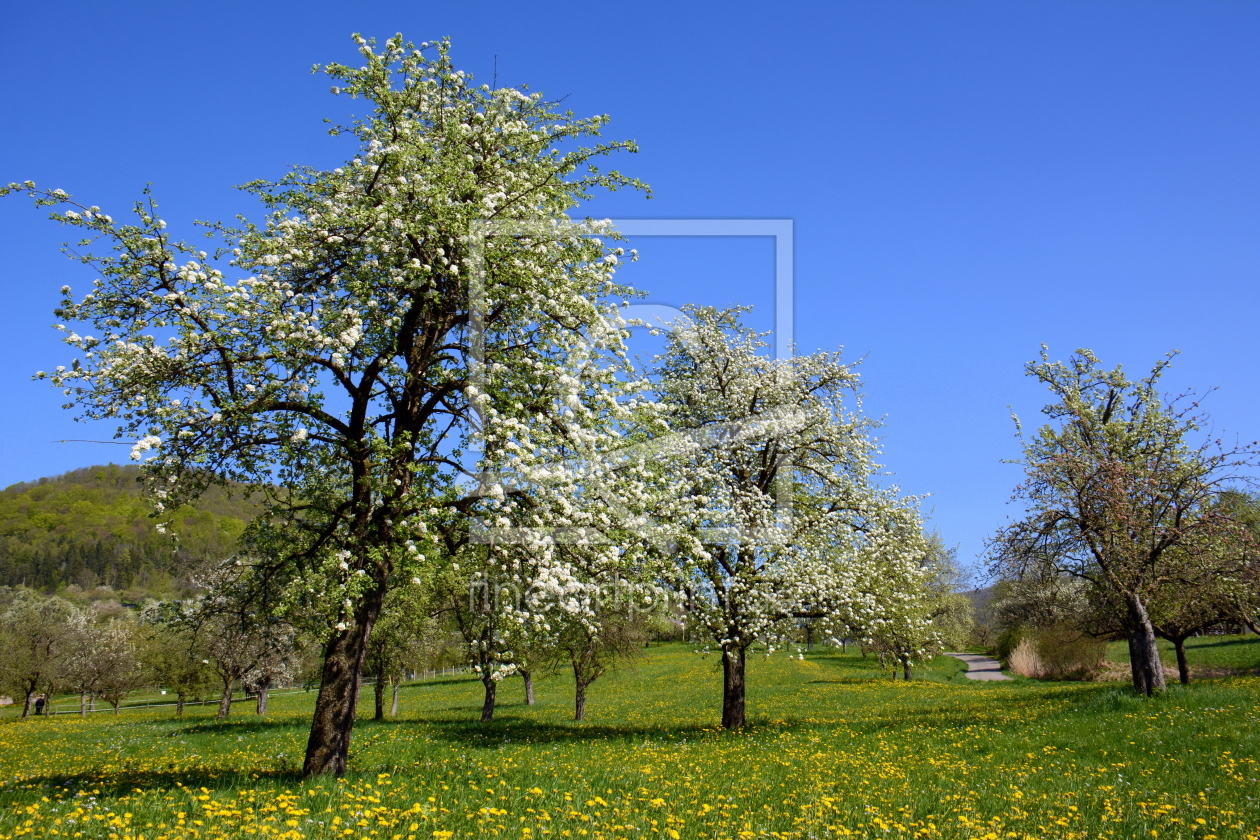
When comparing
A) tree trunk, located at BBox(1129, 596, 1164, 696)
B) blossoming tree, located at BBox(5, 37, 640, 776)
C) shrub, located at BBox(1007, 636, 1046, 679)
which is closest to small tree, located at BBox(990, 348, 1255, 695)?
tree trunk, located at BBox(1129, 596, 1164, 696)

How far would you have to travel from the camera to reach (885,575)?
23797mm

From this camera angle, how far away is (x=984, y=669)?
68375 mm

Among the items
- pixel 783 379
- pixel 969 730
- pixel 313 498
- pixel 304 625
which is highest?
pixel 783 379

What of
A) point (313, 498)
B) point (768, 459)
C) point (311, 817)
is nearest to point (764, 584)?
point (768, 459)

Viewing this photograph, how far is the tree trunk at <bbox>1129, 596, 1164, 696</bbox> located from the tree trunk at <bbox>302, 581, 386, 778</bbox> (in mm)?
22381

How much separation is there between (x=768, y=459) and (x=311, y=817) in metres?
18.5

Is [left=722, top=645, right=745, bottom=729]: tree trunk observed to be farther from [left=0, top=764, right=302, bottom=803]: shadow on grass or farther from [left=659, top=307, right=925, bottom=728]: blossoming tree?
[left=0, top=764, right=302, bottom=803]: shadow on grass

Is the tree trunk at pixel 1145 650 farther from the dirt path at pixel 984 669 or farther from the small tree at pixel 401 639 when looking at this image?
the dirt path at pixel 984 669

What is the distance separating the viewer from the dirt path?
195 ft

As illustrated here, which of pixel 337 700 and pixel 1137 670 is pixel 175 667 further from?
pixel 1137 670

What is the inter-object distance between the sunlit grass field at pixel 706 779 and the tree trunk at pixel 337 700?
556 millimetres

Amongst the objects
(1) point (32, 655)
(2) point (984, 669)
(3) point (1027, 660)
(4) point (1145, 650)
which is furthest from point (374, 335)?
(2) point (984, 669)

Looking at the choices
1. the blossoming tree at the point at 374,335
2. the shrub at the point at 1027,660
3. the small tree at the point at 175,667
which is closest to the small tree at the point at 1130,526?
the blossoming tree at the point at 374,335

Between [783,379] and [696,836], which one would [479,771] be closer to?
[696,836]
